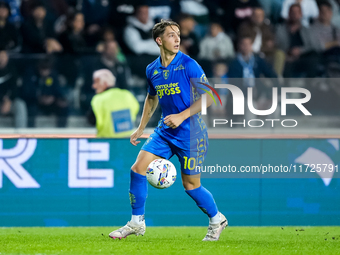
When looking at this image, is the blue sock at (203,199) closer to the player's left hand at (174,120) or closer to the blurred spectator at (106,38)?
the player's left hand at (174,120)

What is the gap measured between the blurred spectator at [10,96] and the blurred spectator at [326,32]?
4.73m

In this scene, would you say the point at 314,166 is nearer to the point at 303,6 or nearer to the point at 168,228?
the point at 168,228

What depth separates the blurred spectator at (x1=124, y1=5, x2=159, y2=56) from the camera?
9.21 metres

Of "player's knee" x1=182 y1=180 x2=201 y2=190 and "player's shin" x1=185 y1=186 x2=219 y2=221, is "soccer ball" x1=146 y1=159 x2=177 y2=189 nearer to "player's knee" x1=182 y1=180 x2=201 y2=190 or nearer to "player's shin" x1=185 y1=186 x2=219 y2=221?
"player's knee" x1=182 y1=180 x2=201 y2=190

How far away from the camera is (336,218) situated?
720 cm

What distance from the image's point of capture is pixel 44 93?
838 centimetres

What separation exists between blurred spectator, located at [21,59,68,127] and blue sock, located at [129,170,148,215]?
9.42ft

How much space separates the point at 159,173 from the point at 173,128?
0.43 metres

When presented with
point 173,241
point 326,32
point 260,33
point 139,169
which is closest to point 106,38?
point 260,33

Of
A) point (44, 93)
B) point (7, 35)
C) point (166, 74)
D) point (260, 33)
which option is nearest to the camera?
point (166, 74)

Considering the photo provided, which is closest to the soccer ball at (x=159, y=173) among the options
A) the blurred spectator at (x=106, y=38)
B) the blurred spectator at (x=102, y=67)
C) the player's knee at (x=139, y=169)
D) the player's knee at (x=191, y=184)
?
the player's knee at (x=139, y=169)

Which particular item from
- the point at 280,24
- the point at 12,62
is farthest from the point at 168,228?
the point at 280,24

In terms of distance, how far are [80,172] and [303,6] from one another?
5.07 metres

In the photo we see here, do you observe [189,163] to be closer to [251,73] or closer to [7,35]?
[251,73]
